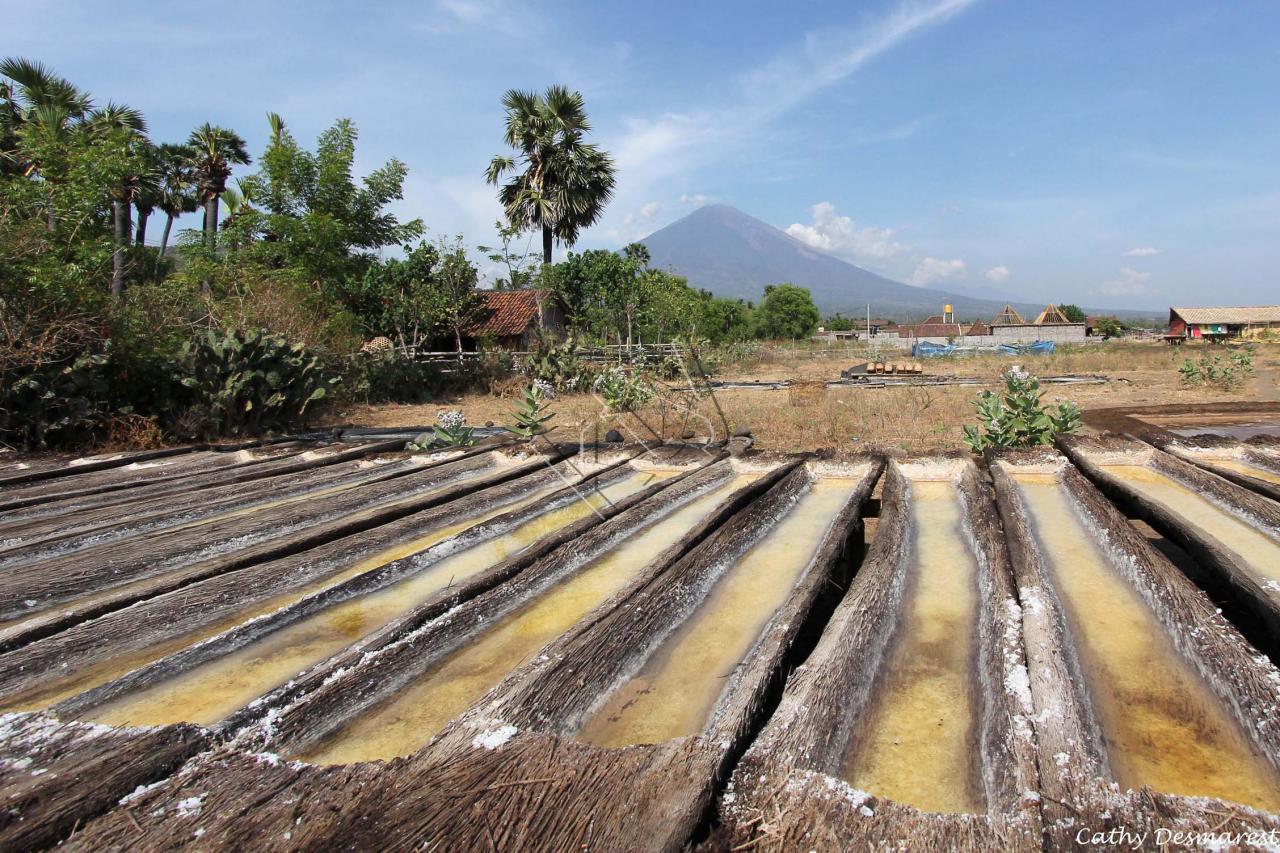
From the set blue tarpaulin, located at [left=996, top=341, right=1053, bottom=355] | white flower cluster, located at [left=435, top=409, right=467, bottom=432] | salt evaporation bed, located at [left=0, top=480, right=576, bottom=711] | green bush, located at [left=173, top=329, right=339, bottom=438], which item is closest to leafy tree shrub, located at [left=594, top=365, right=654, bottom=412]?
green bush, located at [left=173, top=329, right=339, bottom=438]

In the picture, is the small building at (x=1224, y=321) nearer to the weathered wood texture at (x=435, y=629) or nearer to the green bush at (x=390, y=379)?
the green bush at (x=390, y=379)

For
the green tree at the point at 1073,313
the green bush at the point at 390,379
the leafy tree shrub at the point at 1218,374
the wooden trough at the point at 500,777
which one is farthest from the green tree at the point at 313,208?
the green tree at the point at 1073,313

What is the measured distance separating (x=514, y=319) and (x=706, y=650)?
87.0 feet

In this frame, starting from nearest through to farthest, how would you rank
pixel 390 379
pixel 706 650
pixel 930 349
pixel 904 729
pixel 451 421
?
1. pixel 904 729
2. pixel 706 650
3. pixel 451 421
4. pixel 390 379
5. pixel 930 349

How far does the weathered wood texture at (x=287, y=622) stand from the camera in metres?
1.65

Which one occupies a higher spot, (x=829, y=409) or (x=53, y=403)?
(x=53, y=403)

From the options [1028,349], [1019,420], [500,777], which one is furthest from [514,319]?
[1028,349]

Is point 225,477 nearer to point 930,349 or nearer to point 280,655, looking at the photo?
point 280,655

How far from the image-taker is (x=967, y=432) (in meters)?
6.47

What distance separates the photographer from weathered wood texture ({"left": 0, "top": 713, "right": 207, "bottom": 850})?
1.20 meters

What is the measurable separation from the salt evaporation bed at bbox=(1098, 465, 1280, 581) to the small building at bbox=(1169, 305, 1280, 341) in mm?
53979

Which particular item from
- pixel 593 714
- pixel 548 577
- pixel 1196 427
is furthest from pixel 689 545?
pixel 1196 427

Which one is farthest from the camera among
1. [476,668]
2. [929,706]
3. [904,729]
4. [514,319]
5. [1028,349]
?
[1028,349]

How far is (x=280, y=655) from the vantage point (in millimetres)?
2094
